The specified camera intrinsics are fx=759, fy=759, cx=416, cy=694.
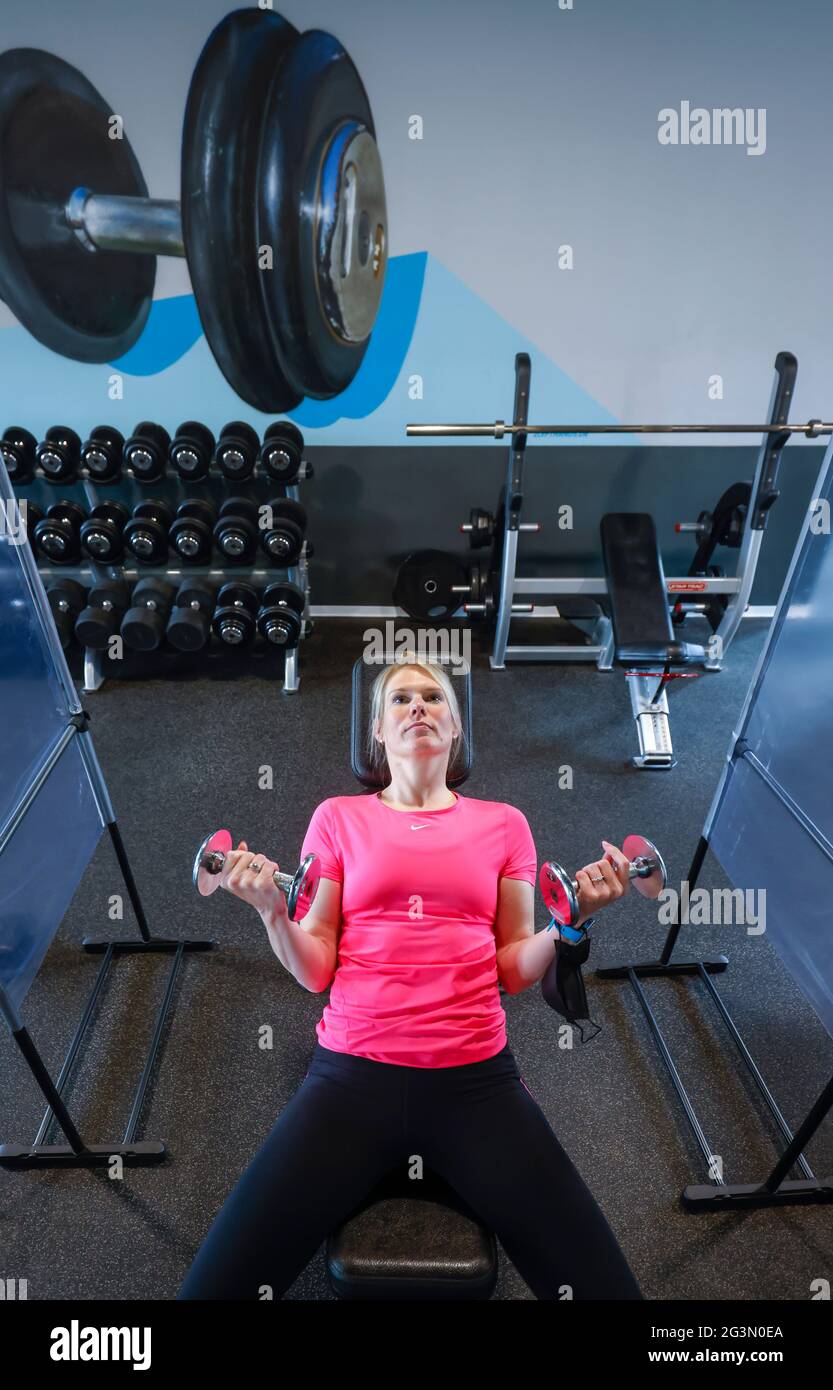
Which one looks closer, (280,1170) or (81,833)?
(280,1170)

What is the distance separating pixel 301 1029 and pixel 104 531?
211 centimetres

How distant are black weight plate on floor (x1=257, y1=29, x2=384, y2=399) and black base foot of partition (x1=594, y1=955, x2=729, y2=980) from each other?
2513 millimetres

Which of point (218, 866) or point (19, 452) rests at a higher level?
point (19, 452)

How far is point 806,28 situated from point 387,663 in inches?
108

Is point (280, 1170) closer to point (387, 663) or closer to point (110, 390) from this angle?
point (387, 663)

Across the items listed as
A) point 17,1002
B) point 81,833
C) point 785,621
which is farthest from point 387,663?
point 17,1002

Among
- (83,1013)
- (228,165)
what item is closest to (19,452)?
(228,165)

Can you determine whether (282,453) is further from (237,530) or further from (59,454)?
(59,454)

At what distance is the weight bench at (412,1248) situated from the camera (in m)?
1.07

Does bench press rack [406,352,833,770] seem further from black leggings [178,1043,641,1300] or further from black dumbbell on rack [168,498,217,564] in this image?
black leggings [178,1043,641,1300]

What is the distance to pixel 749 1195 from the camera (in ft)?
5.34

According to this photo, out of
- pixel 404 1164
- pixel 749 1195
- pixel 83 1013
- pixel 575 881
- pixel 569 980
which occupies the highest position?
pixel 575 881

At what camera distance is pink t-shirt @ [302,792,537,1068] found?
1349 mm

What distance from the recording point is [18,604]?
1456 millimetres
